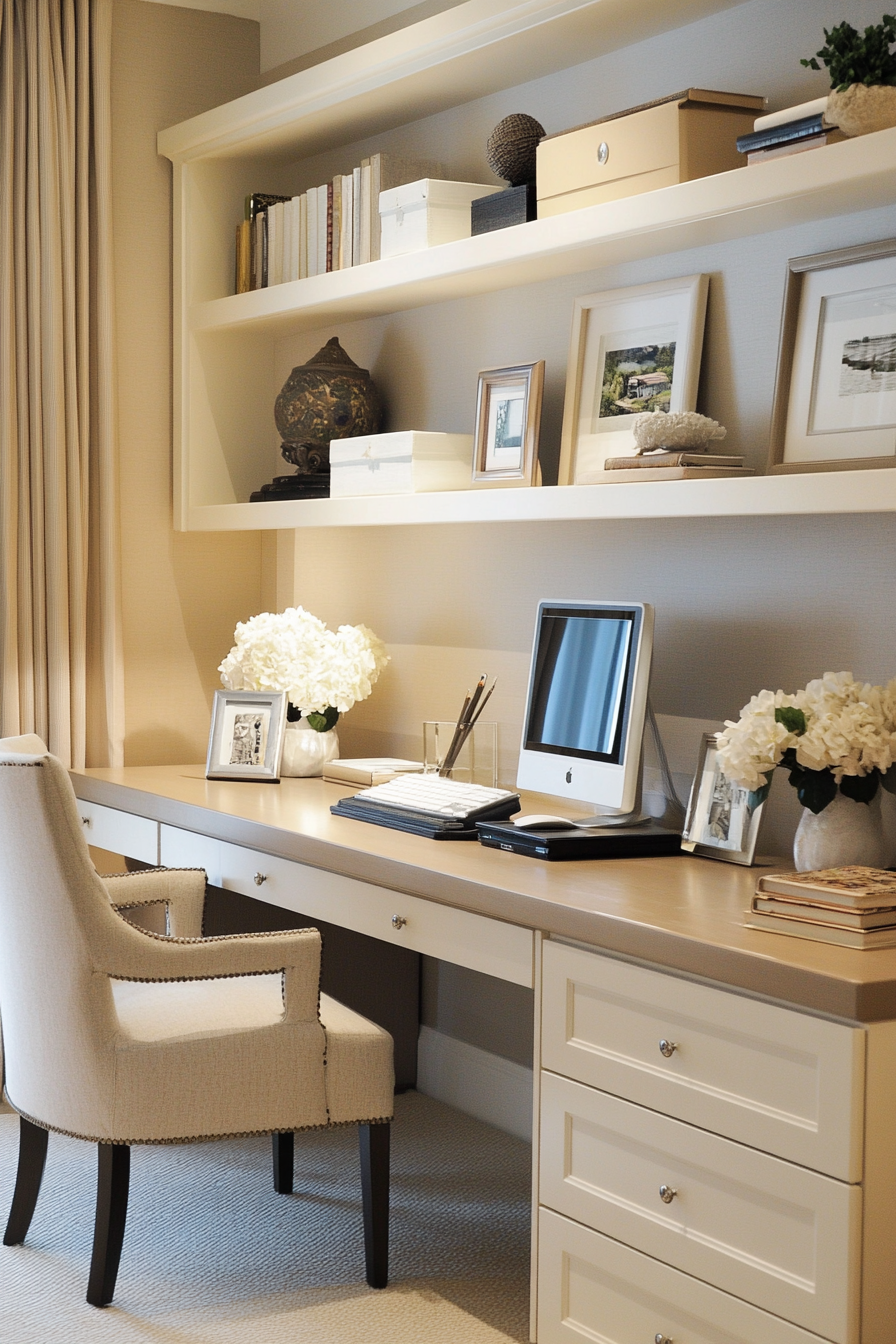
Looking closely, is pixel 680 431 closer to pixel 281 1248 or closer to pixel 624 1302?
pixel 624 1302

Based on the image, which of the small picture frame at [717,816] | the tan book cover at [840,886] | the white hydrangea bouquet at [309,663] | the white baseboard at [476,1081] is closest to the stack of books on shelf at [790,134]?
the small picture frame at [717,816]

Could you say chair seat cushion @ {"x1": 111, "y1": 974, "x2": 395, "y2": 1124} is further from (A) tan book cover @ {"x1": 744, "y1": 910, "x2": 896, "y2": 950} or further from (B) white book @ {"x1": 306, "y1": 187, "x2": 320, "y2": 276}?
(B) white book @ {"x1": 306, "y1": 187, "x2": 320, "y2": 276}

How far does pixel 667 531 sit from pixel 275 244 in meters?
1.33

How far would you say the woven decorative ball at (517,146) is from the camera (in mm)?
2633

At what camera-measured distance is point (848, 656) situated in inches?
87.0

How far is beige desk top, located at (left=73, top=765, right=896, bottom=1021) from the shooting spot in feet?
5.21

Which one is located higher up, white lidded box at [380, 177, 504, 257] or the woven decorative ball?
the woven decorative ball

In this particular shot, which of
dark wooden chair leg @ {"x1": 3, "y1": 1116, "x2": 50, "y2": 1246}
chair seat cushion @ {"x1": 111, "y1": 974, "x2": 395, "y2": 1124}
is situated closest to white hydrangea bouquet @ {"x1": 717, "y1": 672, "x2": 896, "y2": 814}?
chair seat cushion @ {"x1": 111, "y1": 974, "x2": 395, "y2": 1124}

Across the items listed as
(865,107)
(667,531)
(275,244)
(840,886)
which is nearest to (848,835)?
(840,886)

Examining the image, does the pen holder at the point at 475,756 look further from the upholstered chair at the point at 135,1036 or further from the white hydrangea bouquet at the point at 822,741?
the white hydrangea bouquet at the point at 822,741

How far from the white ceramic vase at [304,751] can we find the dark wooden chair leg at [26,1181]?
1.02m

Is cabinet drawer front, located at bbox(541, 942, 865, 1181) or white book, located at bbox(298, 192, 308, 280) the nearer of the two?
cabinet drawer front, located at bbox(541, 942, 865, 1181)

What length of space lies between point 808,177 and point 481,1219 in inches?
75.0

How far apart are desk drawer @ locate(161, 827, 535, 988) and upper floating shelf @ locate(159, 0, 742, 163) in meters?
1.52
